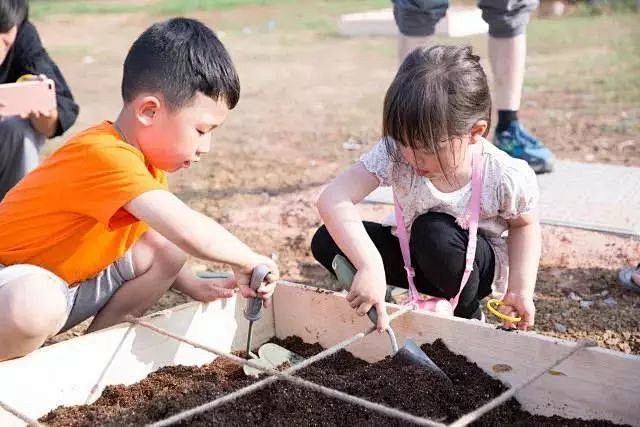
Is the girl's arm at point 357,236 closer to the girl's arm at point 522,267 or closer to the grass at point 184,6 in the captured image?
the girl's arm at point 522,267

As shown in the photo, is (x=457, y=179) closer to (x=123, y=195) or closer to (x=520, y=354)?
(x=520, y=354)

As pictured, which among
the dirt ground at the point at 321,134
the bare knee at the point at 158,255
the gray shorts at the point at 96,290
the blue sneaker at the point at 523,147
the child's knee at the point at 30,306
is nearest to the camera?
the child's knee at the point at 30,306

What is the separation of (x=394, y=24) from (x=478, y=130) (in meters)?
7.07

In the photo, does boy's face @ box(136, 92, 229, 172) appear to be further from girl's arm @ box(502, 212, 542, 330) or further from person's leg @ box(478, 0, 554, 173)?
person's leg @ box(478, 0, 554, 173)

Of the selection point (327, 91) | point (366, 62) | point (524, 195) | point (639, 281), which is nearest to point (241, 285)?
point (524, 195)

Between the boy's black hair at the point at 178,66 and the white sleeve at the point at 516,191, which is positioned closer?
the boy's black hair at the point at 178,66

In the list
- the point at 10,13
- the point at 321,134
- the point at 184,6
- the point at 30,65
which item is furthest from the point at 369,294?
the point at 184,6

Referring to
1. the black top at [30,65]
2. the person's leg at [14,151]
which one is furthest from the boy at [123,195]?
the black top at [30,65]

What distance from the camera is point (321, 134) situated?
542 cm

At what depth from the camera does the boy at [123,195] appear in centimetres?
214

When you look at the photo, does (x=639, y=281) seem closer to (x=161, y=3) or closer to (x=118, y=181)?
(x=118, y=181)

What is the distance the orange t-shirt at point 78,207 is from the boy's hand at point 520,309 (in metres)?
0.91

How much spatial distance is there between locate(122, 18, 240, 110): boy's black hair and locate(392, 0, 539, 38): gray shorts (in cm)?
157

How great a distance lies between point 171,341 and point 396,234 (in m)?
0.71
